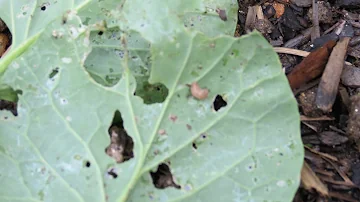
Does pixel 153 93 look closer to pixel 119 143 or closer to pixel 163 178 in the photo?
pixel 119 143

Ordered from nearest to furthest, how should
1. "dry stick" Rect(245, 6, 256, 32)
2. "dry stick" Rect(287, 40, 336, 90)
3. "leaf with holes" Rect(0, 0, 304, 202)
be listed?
"leaf with holes" Rect(0, 0, 304, 202)
"dry stick" Rect(287, 40, 336, 90)
"dry stick" Rect(245, 6, 256, 32)

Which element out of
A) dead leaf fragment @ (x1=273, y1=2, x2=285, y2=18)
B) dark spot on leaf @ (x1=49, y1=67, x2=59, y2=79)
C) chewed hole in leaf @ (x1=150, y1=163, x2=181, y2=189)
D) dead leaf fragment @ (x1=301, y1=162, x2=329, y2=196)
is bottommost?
dead leaf fragment @ (x1=301, y1=162, x2=329, y2=196)

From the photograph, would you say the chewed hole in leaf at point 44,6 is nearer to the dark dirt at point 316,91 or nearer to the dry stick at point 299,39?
the dark dirt at point 316,91

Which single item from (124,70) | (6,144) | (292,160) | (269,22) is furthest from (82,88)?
(269,22)

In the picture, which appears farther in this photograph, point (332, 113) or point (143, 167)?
point (332, 113)

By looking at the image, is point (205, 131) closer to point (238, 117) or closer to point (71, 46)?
point (238, 117)

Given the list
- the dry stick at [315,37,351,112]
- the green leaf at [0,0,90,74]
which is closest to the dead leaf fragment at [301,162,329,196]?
the dry stick at [315,37,351,112]

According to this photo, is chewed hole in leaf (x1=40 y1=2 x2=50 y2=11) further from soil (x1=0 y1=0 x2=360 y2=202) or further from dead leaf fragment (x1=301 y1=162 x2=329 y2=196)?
dead leaf fragment (x1=301 y1=162 x2=329 y2=196)
